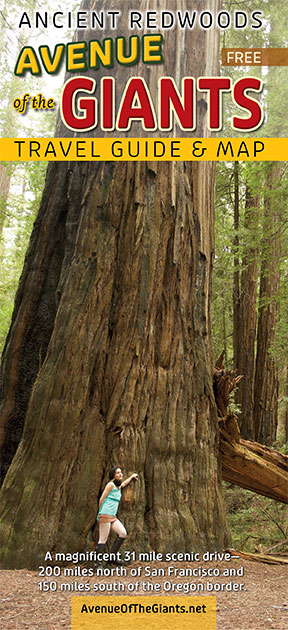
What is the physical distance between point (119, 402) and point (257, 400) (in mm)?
9186

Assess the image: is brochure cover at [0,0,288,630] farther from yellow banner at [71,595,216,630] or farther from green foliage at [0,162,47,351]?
green foliage at [0,162,47,351]

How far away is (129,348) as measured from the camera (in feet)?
17.3

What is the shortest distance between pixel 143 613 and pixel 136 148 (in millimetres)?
4468

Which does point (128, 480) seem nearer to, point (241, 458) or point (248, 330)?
point (241, 458)

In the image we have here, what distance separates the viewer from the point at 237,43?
13.6 m

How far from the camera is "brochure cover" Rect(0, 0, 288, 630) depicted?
15.1 ft

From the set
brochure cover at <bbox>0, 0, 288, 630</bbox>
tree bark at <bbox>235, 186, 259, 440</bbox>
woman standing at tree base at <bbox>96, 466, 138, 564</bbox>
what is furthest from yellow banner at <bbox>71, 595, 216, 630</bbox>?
tree bark at <bbox>235, 186, 259, 440</bbox>

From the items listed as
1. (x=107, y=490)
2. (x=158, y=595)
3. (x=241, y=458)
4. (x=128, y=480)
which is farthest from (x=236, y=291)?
(x=158, y=595)

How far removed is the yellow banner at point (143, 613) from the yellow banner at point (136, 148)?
13.7 ft

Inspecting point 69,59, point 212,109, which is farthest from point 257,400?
point 69,59

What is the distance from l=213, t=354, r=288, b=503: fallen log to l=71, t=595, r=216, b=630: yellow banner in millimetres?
2582

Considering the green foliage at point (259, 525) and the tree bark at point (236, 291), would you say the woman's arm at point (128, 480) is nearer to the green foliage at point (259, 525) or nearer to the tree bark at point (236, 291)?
the green foliage at point (259, 525)

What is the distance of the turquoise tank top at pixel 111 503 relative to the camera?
4.58 m

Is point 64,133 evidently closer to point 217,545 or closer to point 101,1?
point 101,1
